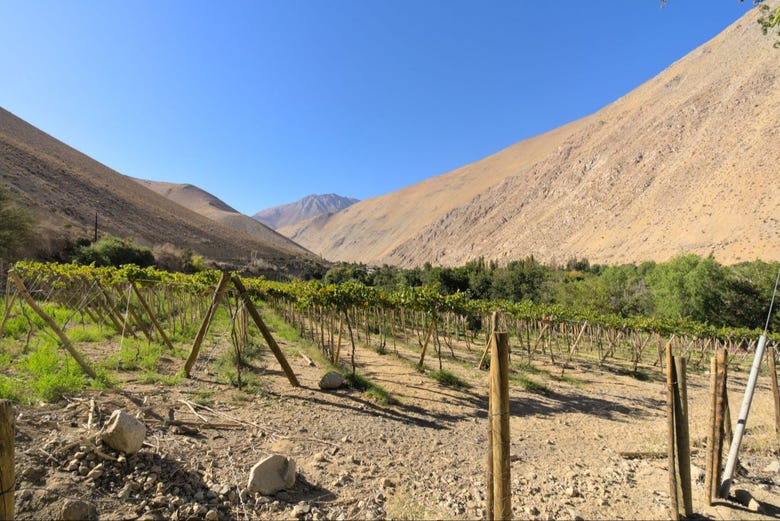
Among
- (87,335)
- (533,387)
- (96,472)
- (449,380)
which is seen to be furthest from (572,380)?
(87,335)

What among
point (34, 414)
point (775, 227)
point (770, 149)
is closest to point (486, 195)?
point (770, 149)

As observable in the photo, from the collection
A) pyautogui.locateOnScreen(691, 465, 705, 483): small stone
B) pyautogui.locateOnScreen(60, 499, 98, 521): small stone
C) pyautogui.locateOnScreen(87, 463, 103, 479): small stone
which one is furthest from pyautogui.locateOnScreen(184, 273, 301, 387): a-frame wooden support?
pyautogui.locateOnScreen(691, 465, 705, 483): small stone

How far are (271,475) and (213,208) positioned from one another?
6428 inches

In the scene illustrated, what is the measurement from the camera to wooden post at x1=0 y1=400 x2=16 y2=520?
272cm

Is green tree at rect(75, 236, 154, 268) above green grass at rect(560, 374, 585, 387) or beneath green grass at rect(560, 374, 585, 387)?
beneath

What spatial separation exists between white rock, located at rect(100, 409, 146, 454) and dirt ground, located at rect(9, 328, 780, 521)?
0.10m

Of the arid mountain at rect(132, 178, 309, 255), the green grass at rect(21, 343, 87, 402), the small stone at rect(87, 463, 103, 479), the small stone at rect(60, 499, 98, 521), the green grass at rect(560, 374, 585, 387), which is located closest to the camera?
the small stone at rect(60, 499, 98, 521)

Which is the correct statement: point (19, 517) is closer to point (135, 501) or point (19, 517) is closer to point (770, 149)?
point (135, 501)

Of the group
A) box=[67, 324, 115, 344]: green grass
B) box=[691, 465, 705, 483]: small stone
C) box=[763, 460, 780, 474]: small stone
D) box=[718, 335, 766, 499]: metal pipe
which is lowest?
box=[67, 324, 115, 344]: green grass

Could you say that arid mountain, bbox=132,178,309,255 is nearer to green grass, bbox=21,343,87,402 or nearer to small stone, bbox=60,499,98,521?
A: green grass, bbox=21,343,87,402

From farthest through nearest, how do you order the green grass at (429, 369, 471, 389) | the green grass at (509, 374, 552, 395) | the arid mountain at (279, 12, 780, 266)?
the arid mountain at (279, 12, 780, 266) → the green grass at (509, 374, 552, 395) → the green grass at (429, 369, 471, 389)

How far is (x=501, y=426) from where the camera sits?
3.57 m

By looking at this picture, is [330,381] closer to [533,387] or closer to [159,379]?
[159,379]

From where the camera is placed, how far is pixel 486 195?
112 m
